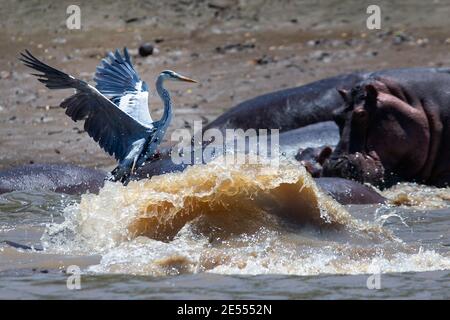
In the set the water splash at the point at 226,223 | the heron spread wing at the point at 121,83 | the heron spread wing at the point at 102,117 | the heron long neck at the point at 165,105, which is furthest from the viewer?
the heron spread wing at the point at 121,83

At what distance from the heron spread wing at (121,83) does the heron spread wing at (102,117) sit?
34 centimetres

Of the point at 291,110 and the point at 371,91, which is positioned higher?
the point at 371,91

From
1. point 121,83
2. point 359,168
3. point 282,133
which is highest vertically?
point 121,83

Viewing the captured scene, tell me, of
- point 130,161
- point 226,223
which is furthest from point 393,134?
point 226,223

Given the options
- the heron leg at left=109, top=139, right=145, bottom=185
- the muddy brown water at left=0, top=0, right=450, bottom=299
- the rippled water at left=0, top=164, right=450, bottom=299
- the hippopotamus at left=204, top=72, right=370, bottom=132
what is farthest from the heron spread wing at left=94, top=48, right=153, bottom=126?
the hippopotamus at left=204, top=72, right=370, bottom=132

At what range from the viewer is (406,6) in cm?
1650

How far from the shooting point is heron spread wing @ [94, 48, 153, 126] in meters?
8.26

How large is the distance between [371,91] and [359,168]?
0.58 metres

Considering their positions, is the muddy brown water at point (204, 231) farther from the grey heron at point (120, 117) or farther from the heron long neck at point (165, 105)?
the heron long neck at point (165, 105)

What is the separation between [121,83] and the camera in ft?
27.6

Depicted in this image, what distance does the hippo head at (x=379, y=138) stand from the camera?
30.9 ft

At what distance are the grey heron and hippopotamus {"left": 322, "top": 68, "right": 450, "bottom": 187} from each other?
1.89 meters

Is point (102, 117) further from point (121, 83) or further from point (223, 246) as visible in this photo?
point (223, 246)

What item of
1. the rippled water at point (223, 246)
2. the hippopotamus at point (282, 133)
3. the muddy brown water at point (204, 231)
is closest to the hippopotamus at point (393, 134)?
the muddy brown water at point (204, 231)
